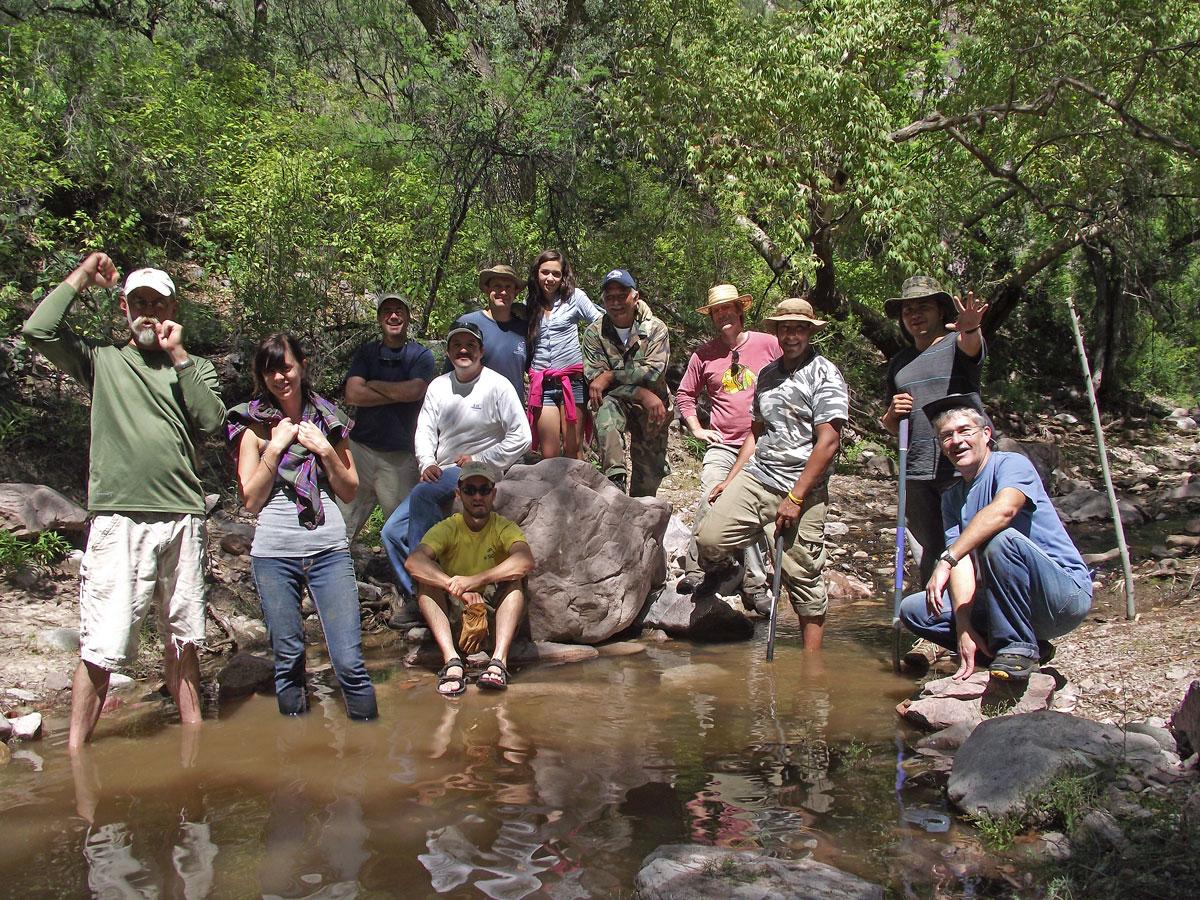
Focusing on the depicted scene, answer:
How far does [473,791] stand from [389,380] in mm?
3443

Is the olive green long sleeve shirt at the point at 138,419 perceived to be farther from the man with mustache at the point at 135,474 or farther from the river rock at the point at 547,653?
the river rock at the point at 547,653

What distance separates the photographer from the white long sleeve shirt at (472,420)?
21.6 ft

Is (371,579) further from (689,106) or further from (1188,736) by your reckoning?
(689,106)

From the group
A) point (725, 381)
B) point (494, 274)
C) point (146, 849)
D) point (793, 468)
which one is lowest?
point (146, 849)

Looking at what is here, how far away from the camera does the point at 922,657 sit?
6.19 meters

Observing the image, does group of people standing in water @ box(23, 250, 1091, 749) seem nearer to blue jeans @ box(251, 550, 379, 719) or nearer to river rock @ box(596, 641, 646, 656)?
blue jeans @ box(251, 550, 379, 719)

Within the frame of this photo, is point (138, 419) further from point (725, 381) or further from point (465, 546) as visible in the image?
point (725, 381)

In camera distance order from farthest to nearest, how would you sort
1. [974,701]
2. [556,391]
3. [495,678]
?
[556,391]
[495,678]
[974,701]

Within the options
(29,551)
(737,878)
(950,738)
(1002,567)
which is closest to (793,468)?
(1002,567)

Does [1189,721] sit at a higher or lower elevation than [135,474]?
lower

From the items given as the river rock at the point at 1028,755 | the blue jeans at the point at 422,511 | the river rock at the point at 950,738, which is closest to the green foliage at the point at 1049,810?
the river rock at the point at 1028,755

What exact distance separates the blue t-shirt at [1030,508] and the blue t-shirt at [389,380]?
3.76 metres

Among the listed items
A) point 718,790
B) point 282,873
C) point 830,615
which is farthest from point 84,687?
point 830,615

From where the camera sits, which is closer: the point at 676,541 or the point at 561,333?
the point at 561,333
